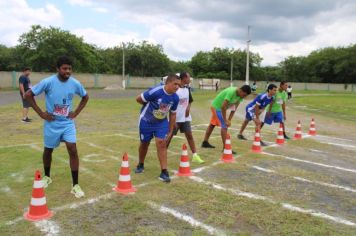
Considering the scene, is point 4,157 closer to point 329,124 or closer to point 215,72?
point 329,124

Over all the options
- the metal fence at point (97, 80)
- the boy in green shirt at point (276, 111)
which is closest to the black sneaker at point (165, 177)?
the boy in green shirt at point (276, 111)

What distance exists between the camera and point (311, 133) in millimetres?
11883

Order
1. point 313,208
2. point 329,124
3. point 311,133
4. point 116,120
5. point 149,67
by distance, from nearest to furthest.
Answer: point 313,208, point 311,133, point 116,120, point 329,124, point 149,67

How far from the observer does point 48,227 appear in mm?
4117

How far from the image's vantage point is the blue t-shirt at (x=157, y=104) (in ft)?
19.4

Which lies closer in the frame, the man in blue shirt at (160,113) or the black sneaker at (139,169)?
the man in blue shirt at (160,113)

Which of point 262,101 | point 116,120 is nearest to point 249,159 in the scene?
point 262,101

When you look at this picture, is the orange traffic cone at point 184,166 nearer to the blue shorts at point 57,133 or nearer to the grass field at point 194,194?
the grass field at point 194,194

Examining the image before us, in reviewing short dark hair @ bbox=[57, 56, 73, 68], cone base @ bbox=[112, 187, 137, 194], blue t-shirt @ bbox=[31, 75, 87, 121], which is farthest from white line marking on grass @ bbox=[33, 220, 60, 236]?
short dark hair @ bbox=[57, 56, 73, 68]

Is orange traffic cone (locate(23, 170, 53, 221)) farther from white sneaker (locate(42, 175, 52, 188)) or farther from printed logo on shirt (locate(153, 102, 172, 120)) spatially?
printed logo on shirt (locate(153, 102, 172, 120))

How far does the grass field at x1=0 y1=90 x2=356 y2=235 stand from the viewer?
4.23 meters

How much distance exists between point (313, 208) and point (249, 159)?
293 centimetres

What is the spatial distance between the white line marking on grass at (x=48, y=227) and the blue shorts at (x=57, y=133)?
4.16ft

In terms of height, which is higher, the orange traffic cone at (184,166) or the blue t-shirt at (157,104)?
the blue t-shirt at (157,104)
